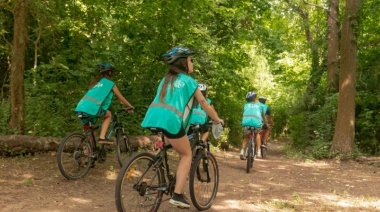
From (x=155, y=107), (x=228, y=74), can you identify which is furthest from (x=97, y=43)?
(x=155, y=107)

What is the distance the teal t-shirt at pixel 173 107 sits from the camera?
15.4ft

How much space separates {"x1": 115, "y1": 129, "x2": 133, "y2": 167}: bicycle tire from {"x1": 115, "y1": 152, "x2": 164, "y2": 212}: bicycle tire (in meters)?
3.16

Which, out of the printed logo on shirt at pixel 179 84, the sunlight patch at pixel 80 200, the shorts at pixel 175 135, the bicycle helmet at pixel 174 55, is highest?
the bicycle helmet at pixel 174 55

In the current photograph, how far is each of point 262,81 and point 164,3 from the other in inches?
998

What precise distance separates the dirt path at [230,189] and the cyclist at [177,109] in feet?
3.28

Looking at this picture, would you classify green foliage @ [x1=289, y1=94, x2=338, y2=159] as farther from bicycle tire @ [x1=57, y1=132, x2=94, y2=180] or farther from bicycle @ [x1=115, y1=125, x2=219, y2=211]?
bicycle @ [x1=115, y1=125, x2=219, y2=211]

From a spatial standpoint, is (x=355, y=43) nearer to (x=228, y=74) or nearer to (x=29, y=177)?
(x=228, y=74)

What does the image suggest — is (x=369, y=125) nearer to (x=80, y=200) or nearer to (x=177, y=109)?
(x=80, y=200)

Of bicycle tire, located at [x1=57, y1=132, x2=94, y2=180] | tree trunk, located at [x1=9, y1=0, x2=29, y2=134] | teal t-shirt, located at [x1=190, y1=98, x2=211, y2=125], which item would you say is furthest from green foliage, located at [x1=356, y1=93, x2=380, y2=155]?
tree trunk, located at [x1=9, y1=0, x2=29, y2=134]

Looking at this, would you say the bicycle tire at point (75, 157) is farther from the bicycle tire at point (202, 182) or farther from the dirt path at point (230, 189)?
the bicycle tire at point (202, 182)

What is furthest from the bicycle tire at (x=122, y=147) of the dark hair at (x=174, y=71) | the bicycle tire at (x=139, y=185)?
the dark hair at (x=174, y=71)

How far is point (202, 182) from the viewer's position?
577 cm

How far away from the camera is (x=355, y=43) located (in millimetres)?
12945

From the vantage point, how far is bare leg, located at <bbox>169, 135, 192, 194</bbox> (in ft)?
15.7
